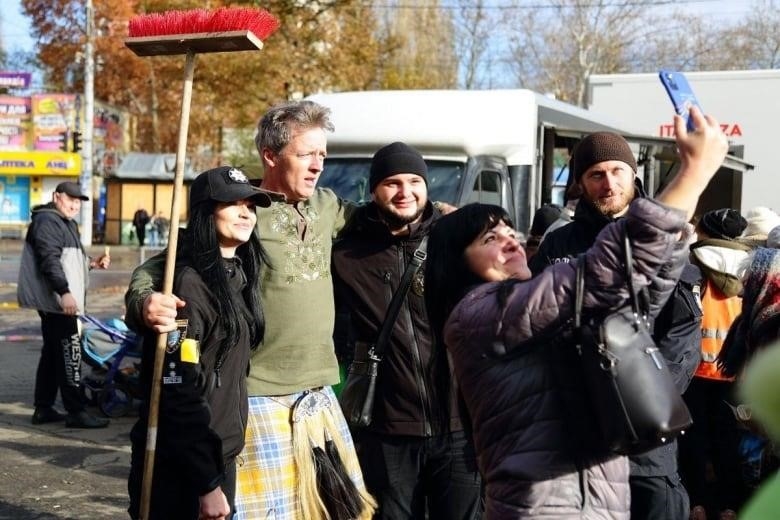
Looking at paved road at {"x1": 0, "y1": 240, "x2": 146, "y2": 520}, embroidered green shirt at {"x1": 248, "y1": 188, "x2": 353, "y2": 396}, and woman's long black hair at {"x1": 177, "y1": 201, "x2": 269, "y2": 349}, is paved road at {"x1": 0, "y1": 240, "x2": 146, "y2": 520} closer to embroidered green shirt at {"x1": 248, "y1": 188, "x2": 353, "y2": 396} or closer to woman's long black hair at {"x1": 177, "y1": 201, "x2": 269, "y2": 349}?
embroidered green shirt at {"x1": 248, "y1": 188, "x2": 353, "y2": 396}

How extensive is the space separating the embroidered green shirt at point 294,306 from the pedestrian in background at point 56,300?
188 inches

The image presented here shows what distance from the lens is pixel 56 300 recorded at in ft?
26.9

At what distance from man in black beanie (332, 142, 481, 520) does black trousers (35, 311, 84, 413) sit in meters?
4.80

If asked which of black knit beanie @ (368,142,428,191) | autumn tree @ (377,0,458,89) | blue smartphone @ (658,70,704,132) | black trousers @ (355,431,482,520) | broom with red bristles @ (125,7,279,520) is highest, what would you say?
autumn tree @ (377,0,458,89)

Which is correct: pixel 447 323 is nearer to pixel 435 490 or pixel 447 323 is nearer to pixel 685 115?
pixel 685 115

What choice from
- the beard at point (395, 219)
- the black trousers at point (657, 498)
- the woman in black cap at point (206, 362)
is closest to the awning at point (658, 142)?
the beard at point (395, 219)

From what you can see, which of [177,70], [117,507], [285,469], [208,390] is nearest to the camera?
[208,390]

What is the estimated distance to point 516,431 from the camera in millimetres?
2479

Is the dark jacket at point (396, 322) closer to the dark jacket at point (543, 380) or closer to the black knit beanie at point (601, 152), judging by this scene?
the black knit beanie at point (601, 152)

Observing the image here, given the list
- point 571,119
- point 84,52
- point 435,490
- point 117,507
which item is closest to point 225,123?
point 84,52

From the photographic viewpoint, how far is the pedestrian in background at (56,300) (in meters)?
8.16

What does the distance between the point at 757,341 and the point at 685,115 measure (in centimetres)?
155

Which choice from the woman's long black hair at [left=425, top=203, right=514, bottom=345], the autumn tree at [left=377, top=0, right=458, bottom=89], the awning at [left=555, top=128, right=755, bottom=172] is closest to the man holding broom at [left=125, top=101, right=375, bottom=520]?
the woman's long black hair at [left=425, top=203, right=514, bottom=345]

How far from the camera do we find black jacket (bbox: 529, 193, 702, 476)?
11.4 ft
